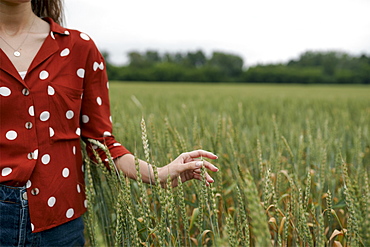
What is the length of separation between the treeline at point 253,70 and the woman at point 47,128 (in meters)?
34.6

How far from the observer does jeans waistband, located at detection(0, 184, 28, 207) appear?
0.95 metres

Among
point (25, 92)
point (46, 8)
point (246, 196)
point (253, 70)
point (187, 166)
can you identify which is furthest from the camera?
point (253, 70)

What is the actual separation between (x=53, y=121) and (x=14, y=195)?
0.23m

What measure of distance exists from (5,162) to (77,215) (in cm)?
29

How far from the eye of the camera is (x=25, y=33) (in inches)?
41.0

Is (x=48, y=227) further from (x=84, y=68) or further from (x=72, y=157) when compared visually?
(x=84, y=68)

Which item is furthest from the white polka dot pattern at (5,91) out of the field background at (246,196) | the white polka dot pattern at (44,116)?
the field background at (246,196)

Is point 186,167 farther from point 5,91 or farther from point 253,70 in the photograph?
point 253,70

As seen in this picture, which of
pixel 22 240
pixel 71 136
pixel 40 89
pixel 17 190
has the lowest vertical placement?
pixel 22 240

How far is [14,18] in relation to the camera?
1.01 meters

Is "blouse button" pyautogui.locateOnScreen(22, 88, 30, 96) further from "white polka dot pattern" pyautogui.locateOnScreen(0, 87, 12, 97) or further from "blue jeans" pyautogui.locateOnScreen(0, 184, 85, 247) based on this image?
"blue jeans" pyautogui.locateOnScreen(0, 184, 85, 247)

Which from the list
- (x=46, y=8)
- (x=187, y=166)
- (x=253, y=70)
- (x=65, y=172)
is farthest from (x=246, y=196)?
(x=253, y=70)

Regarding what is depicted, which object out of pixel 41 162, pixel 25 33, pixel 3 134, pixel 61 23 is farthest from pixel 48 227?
pixel 61 23

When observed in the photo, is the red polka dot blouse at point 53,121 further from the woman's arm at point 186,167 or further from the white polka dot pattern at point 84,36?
the woman's arm at point 186,167
